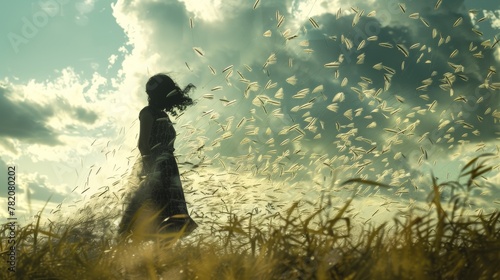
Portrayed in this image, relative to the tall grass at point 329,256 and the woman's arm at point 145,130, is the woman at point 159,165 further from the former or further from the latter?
the tall grass at point 329,256

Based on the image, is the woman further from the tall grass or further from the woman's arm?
the tall grass

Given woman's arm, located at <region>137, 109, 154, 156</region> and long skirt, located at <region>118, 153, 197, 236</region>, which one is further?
woman's arm, located at <region>137, 109, 154, 156</region>

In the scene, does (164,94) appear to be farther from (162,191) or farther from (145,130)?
(162,191)

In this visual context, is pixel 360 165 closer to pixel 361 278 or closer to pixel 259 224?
pixel 259 224

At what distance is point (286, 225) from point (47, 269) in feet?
3.81

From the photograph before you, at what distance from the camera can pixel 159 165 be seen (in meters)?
7.18

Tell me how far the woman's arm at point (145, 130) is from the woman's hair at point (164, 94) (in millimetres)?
426

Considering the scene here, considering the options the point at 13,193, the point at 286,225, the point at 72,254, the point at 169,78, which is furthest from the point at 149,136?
the point at 286,225

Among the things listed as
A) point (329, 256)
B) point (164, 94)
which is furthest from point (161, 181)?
point (329, 256)

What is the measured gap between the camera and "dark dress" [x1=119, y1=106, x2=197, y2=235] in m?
6.75

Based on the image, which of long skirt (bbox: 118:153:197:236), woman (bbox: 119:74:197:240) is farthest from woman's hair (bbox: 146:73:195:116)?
long skirt (bbox: 118:153:197:236)

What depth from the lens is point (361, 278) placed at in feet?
5.49

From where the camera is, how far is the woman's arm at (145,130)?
7.38 metres

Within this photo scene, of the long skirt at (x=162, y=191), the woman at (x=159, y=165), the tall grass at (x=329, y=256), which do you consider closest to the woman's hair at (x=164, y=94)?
the woman at (x=159, y=165)
